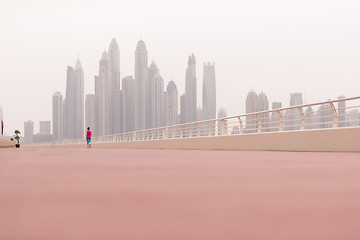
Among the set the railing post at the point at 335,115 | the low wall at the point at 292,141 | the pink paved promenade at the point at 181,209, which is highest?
the railing post at the point at 335,115

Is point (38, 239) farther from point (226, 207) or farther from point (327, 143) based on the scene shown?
point (327, 143)

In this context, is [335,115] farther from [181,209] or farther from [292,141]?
[181,209]

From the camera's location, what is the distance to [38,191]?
12.7ft

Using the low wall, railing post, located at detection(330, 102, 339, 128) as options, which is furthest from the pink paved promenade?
railing post, located at detection(330, 102, 339, 128)

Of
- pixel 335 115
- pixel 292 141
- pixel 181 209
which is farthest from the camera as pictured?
pixel 292 141

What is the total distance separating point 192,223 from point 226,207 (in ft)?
2.01

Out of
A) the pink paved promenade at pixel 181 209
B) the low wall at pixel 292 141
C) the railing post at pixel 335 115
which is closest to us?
the pink paved promenade at pixel 181 209

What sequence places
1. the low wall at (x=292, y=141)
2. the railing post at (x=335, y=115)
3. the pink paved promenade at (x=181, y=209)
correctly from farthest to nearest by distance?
1. the railing post at (x=335, y=115)
2. the low wall at (x=292, y=141)
3. the pink paved promenade at (x=181, y=209)

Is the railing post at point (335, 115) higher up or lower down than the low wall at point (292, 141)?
higher up

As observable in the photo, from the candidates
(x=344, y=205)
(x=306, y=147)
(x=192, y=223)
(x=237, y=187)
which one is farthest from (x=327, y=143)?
(x=192, y=223)

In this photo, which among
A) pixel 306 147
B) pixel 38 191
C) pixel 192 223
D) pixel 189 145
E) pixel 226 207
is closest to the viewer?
pixel 192 223

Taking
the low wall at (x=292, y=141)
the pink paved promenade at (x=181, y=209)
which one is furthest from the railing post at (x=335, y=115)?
the pink paved promenade at (x=181, y=209)

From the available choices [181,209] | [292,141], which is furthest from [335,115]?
[181,209]

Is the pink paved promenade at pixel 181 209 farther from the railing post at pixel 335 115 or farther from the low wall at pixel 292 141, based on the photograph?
the railing post at pixel 335 115
